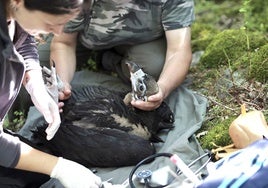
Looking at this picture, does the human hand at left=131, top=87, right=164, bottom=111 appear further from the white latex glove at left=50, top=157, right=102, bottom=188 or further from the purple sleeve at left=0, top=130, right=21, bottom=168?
the purple sleeve at left=0, top=130, right=21, bottom=168

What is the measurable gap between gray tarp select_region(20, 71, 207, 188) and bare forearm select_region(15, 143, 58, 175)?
308mm

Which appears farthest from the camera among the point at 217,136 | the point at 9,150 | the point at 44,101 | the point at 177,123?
the point at 177,123

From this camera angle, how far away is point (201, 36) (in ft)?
11.1

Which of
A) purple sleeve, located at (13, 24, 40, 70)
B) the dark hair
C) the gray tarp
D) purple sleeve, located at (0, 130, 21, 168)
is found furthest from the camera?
the gray tarp

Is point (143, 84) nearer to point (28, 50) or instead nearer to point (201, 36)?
point (28, 50)

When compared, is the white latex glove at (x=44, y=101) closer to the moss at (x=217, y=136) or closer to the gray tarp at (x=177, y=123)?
the gray tarp at (x=177, y=123)

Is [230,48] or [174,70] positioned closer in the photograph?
[174,70]

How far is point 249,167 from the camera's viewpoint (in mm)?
1671

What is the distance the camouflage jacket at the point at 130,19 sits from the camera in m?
2.63

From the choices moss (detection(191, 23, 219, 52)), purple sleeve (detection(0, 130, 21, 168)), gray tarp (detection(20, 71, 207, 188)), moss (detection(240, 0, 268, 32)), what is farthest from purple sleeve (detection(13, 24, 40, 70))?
moss (detection(240, 0, 268, 32))

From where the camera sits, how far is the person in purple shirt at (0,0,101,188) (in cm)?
163

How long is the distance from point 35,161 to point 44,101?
0.30 m

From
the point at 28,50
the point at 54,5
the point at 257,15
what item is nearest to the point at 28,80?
the point at 28,50

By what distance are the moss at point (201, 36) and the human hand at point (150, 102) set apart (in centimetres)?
87
